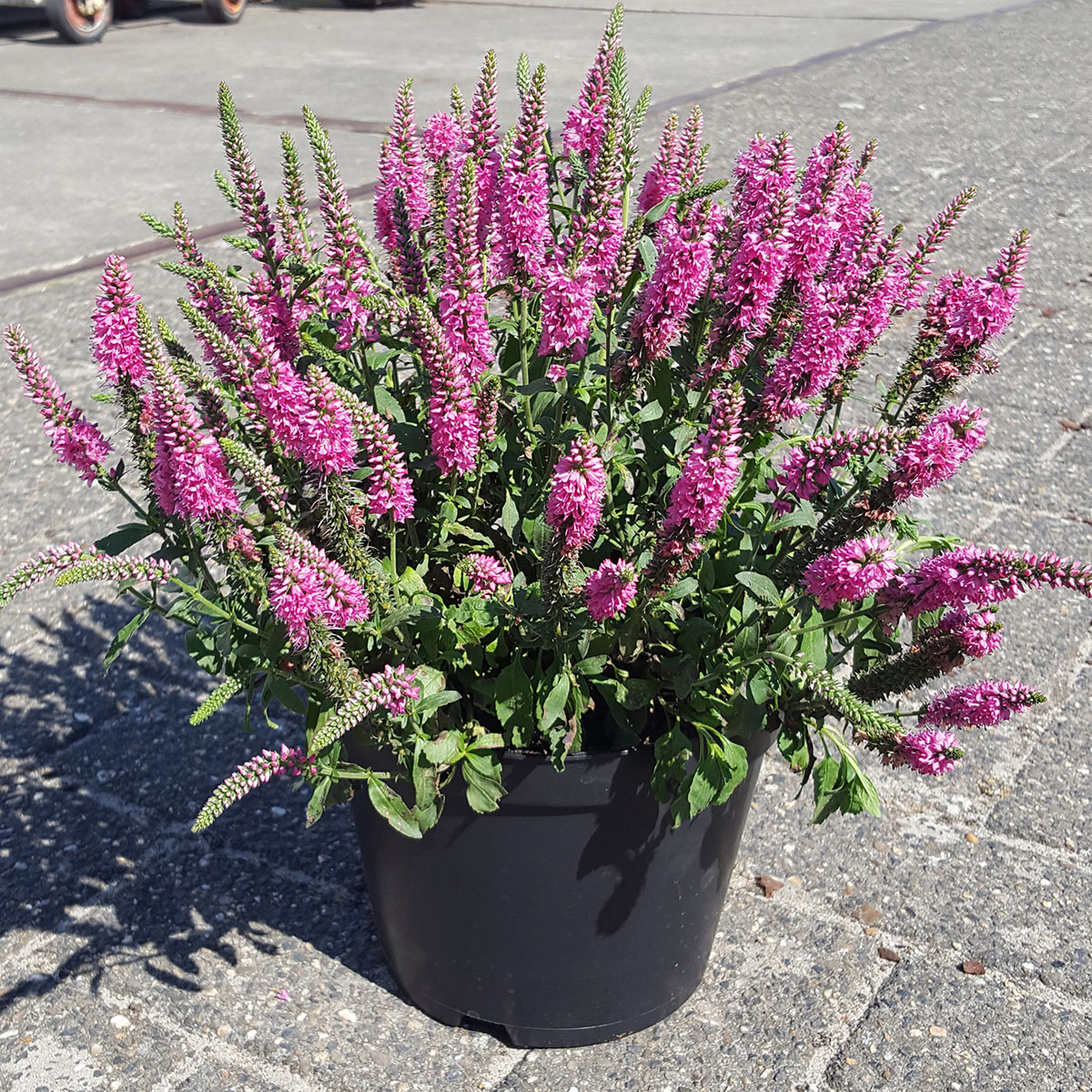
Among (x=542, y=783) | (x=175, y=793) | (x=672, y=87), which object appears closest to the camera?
(x=542, y=783)

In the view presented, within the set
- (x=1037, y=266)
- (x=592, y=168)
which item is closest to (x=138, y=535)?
(x=592, y=168)

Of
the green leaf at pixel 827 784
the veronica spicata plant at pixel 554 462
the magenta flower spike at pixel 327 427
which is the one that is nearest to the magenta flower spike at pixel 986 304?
the veronica spicata plant at pixel 554 462

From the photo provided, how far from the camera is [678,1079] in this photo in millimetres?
2469

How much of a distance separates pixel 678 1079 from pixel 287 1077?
2.32ft

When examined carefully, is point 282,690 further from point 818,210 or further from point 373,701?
point 818,210

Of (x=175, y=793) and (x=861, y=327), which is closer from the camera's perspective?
(x=861, y=327)

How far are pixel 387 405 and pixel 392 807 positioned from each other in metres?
0.63

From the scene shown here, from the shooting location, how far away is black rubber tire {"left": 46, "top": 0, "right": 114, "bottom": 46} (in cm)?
1313

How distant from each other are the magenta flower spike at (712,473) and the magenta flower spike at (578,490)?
11cm

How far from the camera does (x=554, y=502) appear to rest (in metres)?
1.74

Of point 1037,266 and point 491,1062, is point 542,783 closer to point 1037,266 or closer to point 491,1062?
point 491,1062

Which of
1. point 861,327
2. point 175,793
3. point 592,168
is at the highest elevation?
point 592,168

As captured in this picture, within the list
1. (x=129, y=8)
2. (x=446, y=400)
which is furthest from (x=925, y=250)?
(x=129, y=8)

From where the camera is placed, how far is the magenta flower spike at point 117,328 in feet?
6.31
